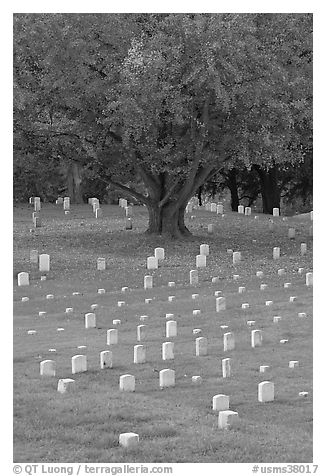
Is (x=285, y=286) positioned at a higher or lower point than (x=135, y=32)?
lower

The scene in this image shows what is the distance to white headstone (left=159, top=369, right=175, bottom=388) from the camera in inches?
442

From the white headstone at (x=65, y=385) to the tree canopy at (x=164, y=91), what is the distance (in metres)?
13.2

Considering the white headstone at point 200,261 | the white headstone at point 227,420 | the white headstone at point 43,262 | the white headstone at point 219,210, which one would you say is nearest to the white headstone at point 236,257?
the white headstone at point 200,261

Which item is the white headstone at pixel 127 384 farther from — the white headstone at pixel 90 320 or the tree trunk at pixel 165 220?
the tree trunk at pixel 165 220

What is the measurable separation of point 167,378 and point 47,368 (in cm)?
150

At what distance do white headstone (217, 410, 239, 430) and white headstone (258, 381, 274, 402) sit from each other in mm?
953

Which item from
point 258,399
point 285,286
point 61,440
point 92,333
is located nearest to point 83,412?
point 61,440

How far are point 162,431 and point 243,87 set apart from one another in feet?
51.7

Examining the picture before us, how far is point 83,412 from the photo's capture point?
10.2 meters

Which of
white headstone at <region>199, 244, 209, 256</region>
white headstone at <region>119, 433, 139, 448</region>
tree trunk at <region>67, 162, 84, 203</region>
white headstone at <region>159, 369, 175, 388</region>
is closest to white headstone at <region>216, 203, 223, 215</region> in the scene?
tree trunk at <region>67, 162, 84, 203</region>

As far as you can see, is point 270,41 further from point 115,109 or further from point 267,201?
point 267,201

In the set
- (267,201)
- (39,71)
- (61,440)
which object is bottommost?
(61,440)

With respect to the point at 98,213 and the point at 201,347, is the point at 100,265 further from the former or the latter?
the point at 98,213
